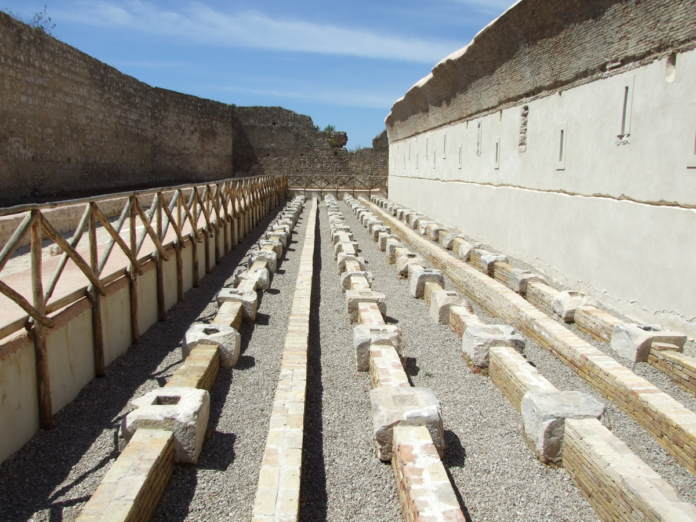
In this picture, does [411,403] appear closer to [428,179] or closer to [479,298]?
[479,298]

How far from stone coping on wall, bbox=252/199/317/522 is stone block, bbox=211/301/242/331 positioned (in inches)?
23.5

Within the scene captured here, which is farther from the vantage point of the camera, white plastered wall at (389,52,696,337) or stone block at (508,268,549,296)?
stone block at (508,268,549,296)

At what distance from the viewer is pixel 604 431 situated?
11.5 ft

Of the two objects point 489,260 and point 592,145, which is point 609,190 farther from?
point 489,260

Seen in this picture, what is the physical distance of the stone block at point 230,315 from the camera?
5664 mm

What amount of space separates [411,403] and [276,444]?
0.94 metres

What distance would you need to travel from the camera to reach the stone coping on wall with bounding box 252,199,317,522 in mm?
2893

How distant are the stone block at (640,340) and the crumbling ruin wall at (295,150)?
26.7 metres

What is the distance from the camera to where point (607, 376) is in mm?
4617

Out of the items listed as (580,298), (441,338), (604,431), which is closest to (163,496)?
(604,431)

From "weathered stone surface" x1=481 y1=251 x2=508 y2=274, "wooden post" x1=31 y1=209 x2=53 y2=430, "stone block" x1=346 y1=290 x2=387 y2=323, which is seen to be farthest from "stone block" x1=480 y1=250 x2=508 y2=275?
"wooden post" x1=31 y1=209 x2=53 y2=430

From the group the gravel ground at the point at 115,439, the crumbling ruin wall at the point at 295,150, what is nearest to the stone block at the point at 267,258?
the gravel ground at the point at 115,439

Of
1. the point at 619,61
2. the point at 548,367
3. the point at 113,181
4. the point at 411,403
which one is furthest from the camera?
the point at 113,181

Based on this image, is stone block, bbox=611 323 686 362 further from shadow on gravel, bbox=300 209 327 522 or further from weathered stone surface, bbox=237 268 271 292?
weathered stone surface, bbox=237 268 271 292
